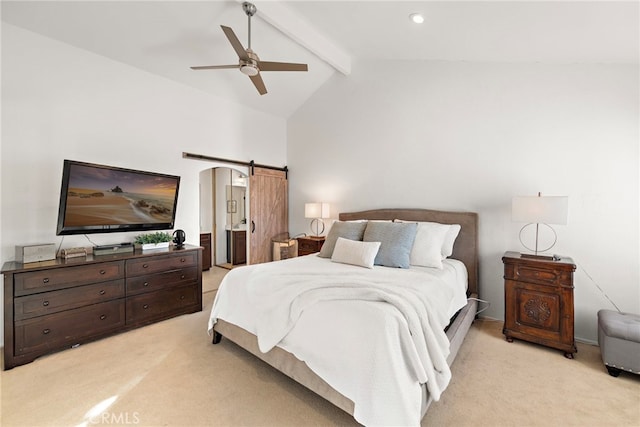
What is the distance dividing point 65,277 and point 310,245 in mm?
3052

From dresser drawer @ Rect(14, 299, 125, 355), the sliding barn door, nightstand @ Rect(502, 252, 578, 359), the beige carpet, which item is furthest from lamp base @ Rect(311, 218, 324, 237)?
dresser drawer @ Rect(14, 299, 125, 355)

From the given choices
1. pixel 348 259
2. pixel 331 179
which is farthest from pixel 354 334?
pixel 331 179

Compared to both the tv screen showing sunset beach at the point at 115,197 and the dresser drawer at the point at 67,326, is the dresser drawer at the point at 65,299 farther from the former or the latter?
the tv screen showing sunset beach at the point at 115,197

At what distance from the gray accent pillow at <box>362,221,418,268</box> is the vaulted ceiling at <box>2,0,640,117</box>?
209cm

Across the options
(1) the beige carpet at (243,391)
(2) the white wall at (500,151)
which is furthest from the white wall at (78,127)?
(2) the white wall at (500,151)

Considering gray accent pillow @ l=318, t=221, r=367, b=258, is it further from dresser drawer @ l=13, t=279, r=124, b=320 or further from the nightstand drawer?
dresser drawer @ l=13, t=279, r=124, b=320

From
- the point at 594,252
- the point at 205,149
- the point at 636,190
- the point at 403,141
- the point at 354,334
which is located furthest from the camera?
the point at 205,149

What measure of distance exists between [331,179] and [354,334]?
360 centimetres

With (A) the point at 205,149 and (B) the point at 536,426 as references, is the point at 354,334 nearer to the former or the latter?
(B) the point at 536,426

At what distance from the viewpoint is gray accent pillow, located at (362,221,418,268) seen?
9.88ft

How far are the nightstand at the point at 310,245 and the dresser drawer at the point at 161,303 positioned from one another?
177cm

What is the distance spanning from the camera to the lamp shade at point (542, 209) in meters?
2.68

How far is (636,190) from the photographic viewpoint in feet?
8.92

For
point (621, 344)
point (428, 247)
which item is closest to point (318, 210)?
point (428, 247)
